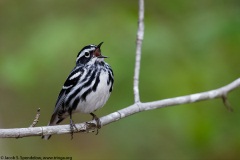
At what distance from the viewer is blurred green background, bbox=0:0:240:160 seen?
7027 millimetres

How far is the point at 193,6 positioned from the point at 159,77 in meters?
1.18

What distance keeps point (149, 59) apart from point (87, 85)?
3.91 ft

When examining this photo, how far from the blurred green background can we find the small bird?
1.45 feet

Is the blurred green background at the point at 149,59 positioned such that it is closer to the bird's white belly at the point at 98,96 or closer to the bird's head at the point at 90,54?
the bird's head at the point at 90,54

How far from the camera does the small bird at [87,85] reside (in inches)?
244

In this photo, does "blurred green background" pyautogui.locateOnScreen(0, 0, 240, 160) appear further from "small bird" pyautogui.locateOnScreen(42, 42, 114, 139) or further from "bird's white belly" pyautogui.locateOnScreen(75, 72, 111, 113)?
"bird's white belly" pyautogui.locateOnScreen(75, 72, 111, 113)

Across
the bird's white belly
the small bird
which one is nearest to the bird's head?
the small bird

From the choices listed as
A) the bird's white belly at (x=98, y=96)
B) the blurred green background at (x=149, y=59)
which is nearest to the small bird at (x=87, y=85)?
the bird's white belly at (x=98, y=96)

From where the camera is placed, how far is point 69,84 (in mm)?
6348

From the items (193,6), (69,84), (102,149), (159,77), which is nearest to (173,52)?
(159,77)

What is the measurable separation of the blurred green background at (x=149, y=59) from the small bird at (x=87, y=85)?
0.44 m

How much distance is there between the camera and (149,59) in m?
7.20

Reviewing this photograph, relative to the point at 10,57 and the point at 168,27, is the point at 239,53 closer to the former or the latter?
the point at 168,27

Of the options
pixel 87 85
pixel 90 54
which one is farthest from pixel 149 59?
pixel 87 85
